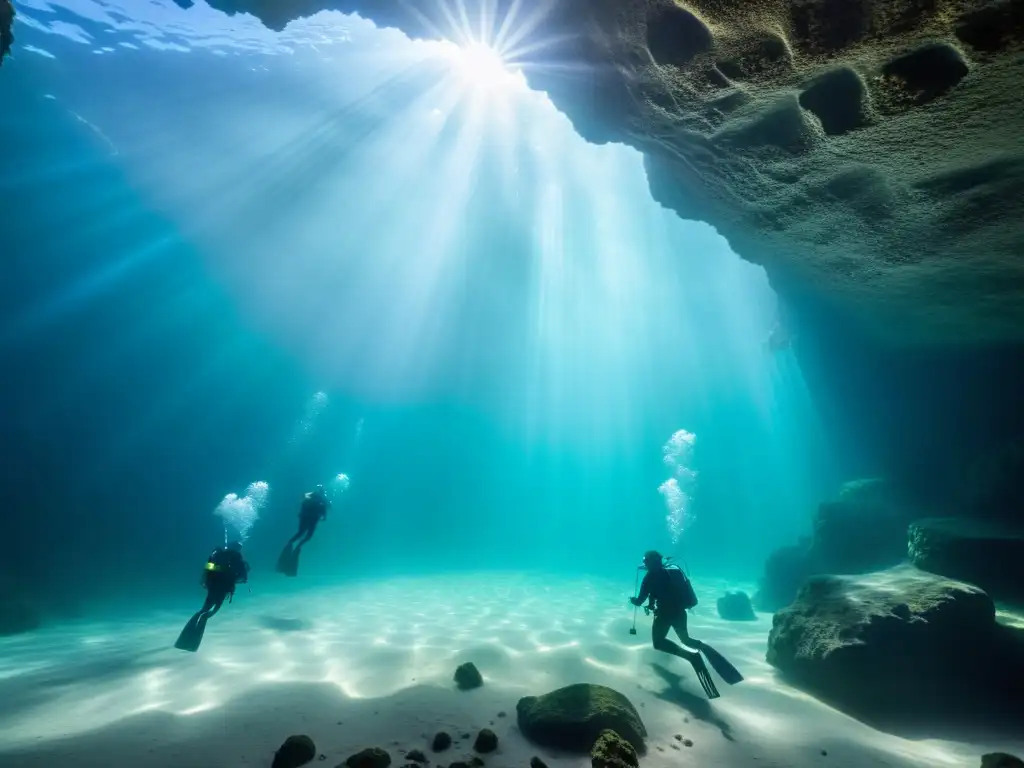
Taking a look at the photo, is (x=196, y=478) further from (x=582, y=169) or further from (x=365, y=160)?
(x=582, y=169)

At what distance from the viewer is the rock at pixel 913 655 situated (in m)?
5.40

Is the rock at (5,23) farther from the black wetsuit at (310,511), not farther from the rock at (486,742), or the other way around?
the rock at (486,742)

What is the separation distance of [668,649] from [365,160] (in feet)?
92.3

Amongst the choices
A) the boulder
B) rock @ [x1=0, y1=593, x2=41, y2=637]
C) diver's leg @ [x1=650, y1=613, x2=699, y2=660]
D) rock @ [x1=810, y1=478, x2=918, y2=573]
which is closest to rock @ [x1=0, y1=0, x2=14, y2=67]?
diver's leg @ [x1=650, y1=613, x2=699, y2=660]

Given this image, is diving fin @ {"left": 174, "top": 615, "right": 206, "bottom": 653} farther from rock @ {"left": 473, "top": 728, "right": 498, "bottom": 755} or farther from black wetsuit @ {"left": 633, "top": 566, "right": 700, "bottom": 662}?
black wetsuit @ {"left": 633, "top": 566, "right": 700, "bottom": 662}

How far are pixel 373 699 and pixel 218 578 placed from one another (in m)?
4.11

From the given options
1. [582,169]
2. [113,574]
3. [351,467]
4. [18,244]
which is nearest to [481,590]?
[113,574]

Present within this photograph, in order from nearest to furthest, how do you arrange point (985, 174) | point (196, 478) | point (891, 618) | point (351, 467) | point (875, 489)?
point (985, 174) → point (891, 618) → point (875, 489) → point (196, 478) → point (351, 467)

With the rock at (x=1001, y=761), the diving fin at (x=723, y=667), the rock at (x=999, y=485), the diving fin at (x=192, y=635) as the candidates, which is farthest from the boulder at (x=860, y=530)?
the diving fin at (x=192, y=635)

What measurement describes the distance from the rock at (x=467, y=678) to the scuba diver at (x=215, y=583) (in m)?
4.48

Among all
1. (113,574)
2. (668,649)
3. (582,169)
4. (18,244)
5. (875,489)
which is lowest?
(113,574)

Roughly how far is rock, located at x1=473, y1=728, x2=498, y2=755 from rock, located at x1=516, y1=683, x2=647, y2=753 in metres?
0.51

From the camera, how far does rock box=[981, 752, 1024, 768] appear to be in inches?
139

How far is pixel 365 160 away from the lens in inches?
987
